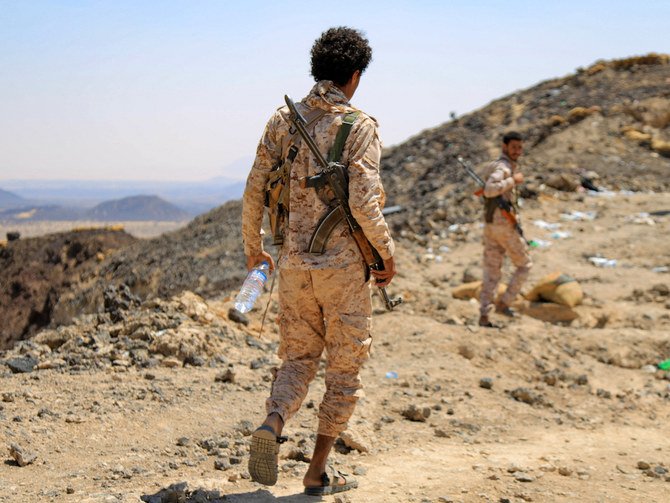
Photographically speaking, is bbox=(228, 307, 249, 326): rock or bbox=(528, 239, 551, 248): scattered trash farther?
bbox=(528, 239, 551, 248): scattered trash

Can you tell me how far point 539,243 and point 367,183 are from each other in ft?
25.6

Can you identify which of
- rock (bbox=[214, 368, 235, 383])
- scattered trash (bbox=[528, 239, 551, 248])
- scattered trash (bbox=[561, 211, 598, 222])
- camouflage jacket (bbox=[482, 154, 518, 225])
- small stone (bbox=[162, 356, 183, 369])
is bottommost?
rock (bbox=[214, 368, 235, 383])

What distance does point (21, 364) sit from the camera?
4.45 meters

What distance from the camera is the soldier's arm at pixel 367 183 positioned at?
276 cm

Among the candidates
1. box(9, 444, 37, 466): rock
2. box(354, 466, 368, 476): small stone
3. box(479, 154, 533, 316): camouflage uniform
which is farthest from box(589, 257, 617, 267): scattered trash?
box(9, 444, 37, 466): rock

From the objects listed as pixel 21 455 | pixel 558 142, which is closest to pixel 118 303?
pixel 21 455

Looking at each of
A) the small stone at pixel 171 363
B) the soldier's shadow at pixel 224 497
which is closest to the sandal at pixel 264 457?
the soldier's shadow at pixel 224 497

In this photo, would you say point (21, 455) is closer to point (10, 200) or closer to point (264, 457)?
point (264, 457)

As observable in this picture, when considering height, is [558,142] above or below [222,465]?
above

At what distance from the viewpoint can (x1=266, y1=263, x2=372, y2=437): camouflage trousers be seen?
9.38 feet

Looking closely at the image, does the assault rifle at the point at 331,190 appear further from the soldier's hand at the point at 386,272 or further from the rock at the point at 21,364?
the rock at the point at 21,364

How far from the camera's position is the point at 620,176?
13.8 metres

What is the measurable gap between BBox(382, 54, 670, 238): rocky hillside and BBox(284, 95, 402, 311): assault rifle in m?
8.46

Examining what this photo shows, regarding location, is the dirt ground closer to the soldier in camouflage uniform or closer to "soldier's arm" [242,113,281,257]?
the soldier in camouflage uniform
